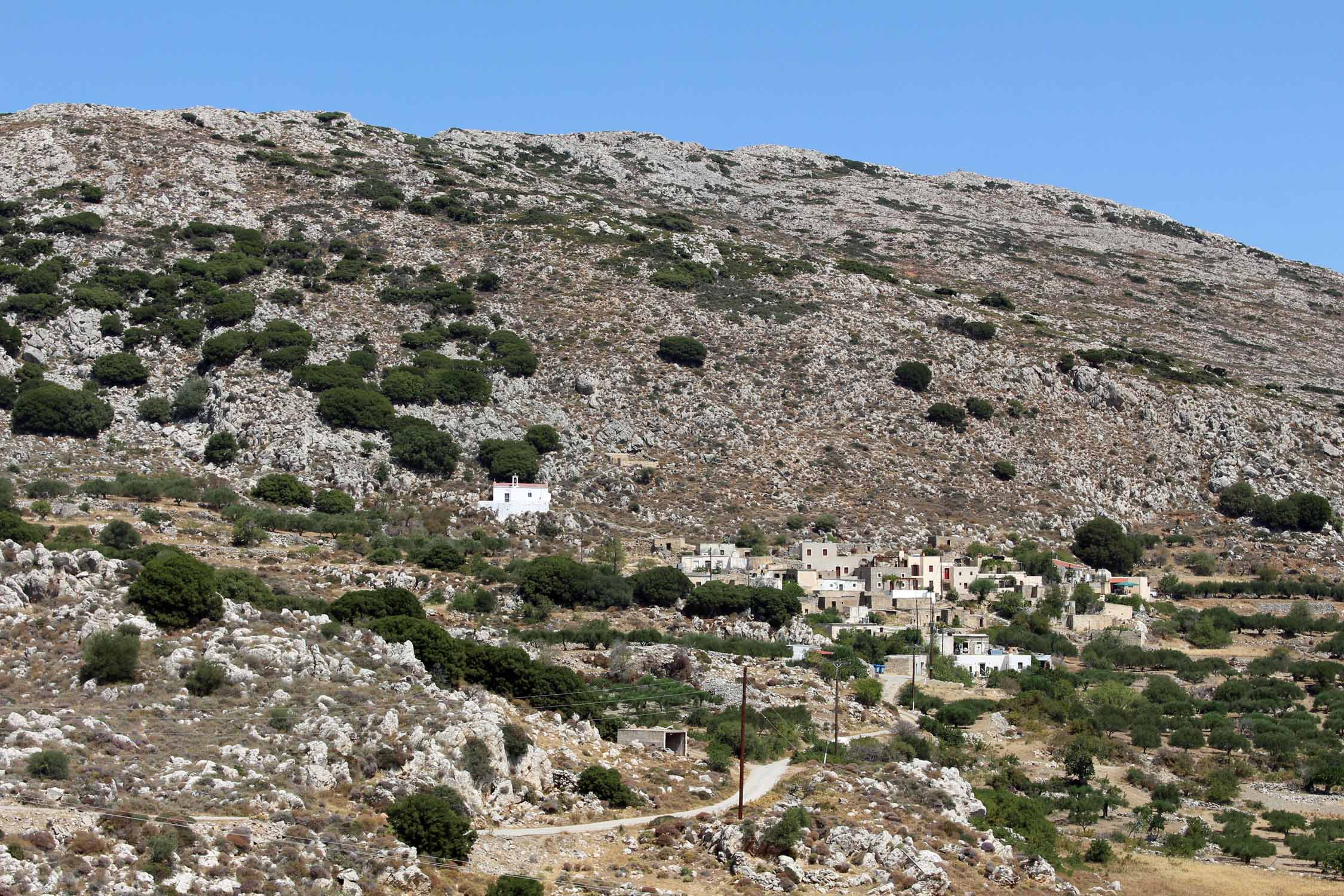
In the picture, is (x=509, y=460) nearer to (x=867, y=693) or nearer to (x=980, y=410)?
(x=980, y=410)

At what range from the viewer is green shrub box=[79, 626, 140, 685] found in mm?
34531

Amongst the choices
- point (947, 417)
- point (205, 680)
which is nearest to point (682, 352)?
point (947, 417)

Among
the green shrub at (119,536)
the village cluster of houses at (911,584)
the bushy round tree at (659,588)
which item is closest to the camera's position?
the green shrub at (119,536)

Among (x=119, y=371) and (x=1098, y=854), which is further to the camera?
(x=119, y=371)

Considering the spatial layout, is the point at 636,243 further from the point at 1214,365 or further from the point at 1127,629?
the point at 1127,629

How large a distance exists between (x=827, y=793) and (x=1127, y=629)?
117 feet

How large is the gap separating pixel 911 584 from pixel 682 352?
2655 centimetres

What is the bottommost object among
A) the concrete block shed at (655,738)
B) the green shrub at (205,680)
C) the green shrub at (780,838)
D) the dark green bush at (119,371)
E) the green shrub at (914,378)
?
the green shrub at (780,838)

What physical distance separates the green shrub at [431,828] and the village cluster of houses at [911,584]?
34.8 m

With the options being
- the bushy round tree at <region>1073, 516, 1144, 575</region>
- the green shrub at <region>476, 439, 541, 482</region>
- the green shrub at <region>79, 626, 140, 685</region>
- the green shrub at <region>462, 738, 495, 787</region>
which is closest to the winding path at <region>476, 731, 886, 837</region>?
the green shrub at <region>462, 738, 495, 787</region>

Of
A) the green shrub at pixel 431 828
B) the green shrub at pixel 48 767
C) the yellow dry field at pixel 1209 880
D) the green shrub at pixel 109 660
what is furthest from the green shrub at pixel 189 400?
the yellow dry field at pixel 1209 880

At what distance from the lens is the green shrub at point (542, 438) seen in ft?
271

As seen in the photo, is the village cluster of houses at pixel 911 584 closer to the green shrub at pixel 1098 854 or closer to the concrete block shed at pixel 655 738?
the green shrub at pixel 1098 854

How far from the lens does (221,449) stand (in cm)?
7594
